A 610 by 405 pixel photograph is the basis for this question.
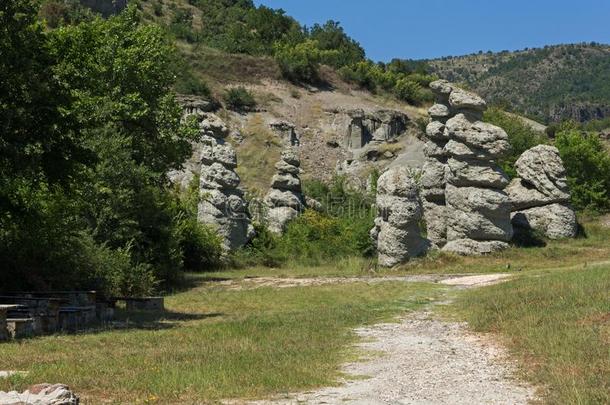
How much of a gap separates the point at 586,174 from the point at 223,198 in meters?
20.7

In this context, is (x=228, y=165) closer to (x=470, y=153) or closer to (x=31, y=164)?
(x=470, y=153)

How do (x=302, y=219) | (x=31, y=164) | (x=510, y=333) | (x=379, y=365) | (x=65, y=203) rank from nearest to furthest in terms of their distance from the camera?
(x=379, y=365) < (x=510, y=333) < (x=31, y=164) < (x=65, y=203) < (x=302, y=219)

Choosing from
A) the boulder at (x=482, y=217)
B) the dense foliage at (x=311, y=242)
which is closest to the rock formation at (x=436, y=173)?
the boulder at (x=482, y=217)

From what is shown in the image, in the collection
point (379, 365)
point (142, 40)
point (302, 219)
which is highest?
point (142, 40)

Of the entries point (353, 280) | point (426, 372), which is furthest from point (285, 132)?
point (426, 372)

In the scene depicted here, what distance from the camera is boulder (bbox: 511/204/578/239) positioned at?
3362 centimetres

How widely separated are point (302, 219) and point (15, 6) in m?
27.4

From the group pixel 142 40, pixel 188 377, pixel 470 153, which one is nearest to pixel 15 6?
pixel 188 377

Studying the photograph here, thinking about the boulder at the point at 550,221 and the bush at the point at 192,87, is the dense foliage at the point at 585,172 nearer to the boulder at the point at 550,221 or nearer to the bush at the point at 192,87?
the boulder at the point at 550,221

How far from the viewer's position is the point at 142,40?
1246 inches

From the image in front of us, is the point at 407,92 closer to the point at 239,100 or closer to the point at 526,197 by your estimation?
the point at 239,100

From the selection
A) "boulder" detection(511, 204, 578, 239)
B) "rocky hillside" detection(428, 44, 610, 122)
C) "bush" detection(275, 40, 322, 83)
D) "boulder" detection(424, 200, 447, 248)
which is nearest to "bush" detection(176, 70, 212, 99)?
"bush" detection(275, 40, 322, 83)

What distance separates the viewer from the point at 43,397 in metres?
7.12

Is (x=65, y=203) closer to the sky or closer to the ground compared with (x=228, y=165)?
closer to the ground
